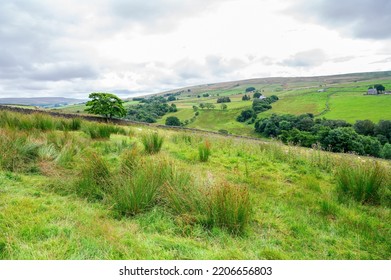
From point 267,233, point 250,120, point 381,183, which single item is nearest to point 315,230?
point 267,233

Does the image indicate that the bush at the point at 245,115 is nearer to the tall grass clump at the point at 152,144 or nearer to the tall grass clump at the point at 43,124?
the tall grass clump at the point at 43,124

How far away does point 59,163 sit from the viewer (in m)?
5.78

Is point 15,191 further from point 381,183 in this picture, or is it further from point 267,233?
point 381,183

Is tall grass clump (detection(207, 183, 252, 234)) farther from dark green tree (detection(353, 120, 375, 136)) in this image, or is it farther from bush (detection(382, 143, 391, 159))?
dark green tree (detection(353, 120, 375, 136))

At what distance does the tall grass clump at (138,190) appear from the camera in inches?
145

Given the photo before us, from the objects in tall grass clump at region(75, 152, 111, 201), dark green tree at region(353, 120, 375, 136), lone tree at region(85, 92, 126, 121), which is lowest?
dark green tree at region(353, 120, 375, 136)

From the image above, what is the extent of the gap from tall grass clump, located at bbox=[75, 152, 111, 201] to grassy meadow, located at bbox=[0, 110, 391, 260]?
2 centimetres

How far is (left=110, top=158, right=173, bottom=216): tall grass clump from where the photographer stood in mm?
3688

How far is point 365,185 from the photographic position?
480 cm

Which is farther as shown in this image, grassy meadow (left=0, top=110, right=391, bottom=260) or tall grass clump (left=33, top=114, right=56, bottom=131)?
tall grass clump (left=33, top=114, right=56, bottom=131)

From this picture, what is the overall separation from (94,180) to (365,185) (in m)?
5.47

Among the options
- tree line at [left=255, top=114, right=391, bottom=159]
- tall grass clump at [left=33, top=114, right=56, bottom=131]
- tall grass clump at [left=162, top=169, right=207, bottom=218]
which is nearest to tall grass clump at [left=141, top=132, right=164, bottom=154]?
tall grass clump at [left=162, top=169, right=207, bottom=218]

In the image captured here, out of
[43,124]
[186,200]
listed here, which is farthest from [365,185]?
[43,124]
